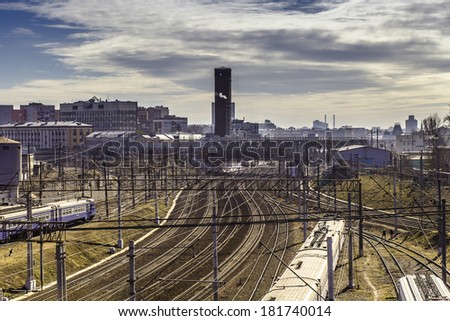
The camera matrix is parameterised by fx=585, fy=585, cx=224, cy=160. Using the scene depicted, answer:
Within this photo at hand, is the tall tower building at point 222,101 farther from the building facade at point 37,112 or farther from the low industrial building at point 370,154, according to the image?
the building facade at point 37,112

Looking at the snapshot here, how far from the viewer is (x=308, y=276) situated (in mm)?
11930

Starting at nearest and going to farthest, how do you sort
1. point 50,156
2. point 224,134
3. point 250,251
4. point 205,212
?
point 250,251
point 205,212
point 50,156
point 224,134

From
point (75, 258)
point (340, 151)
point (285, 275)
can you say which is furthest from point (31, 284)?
point (340, 151)

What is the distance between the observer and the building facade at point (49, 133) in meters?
72.9

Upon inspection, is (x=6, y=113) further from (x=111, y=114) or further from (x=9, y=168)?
(x=9, y=168)

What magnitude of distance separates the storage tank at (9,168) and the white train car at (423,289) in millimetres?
20925

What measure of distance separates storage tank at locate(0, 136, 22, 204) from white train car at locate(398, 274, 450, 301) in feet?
68.7

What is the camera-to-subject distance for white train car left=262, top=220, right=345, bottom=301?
10.6m

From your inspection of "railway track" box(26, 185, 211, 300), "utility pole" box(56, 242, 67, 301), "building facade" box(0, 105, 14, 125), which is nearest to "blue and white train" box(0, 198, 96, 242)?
"railway track" box(26, 185, 211, 300)

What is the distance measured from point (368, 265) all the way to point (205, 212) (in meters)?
12.3

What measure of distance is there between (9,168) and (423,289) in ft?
74.6

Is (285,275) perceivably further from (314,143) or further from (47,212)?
(314,143)

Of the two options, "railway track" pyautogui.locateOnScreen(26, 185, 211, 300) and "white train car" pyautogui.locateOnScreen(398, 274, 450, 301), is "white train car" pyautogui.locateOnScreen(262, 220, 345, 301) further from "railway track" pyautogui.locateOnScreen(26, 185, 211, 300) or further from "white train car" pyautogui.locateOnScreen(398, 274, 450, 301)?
"railway track" pyautogui.locateOnScreen(26, 185, 211, 300)

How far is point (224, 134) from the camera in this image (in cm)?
7912
